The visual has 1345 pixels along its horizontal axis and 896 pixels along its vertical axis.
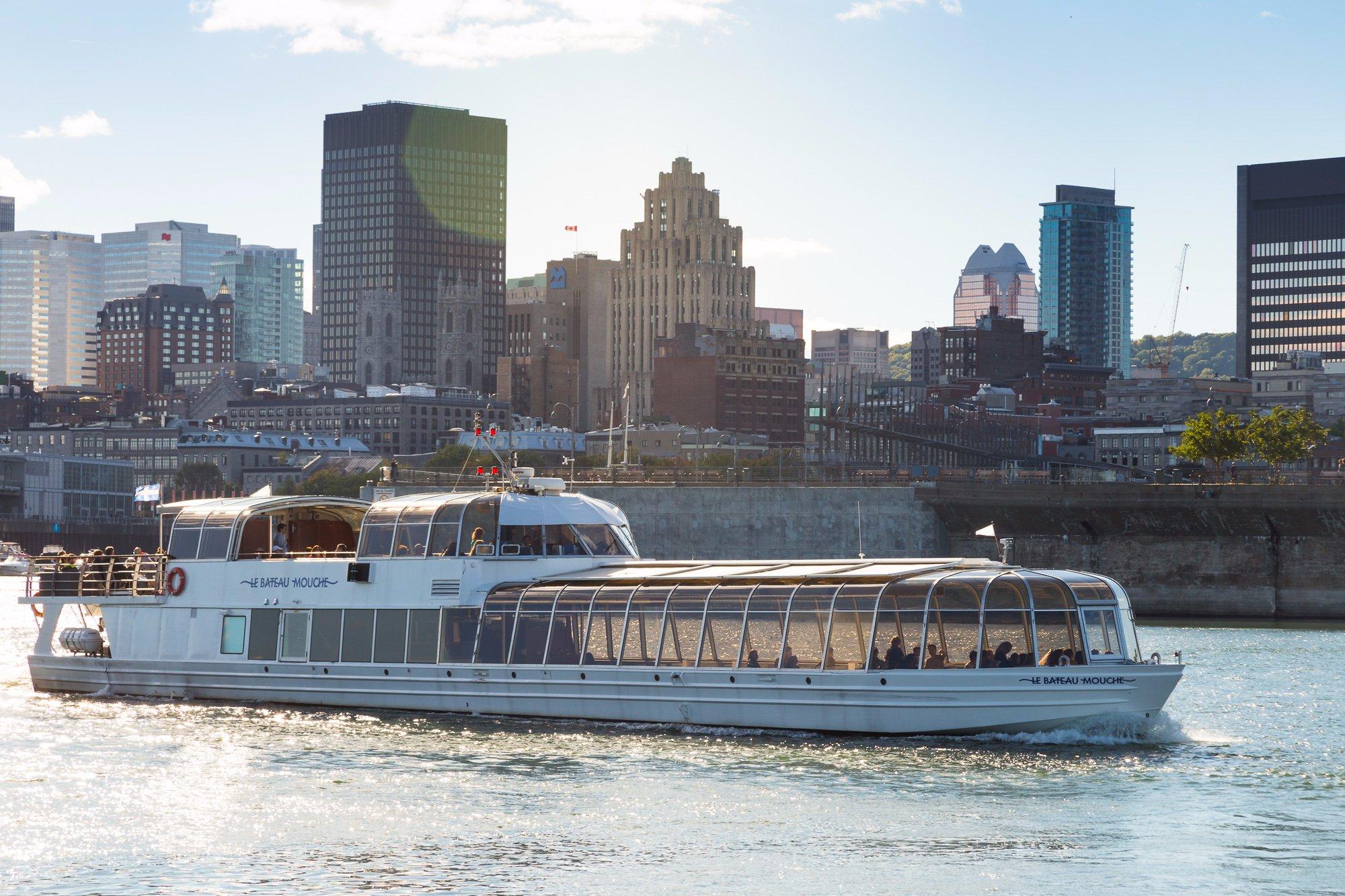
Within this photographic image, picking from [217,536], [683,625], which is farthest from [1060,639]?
[217,536]

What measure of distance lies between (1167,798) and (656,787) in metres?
10.1

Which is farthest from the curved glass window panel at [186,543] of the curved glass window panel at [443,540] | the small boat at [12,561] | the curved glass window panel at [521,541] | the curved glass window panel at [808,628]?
the small boat at [12,561]

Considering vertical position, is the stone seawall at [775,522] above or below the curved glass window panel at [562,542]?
below

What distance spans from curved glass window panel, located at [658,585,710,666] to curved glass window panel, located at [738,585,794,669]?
50.3 inches

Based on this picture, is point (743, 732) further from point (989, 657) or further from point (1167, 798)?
point (1167, 798)

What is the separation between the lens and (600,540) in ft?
166

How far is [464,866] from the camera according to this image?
32500mm

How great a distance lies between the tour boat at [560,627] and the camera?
4162cm

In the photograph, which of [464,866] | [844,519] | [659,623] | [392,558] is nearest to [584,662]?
[659,623]

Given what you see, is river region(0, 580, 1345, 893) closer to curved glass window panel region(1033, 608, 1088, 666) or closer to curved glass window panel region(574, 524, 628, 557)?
curved glass window panel region(1033, 608, 1088, 666)

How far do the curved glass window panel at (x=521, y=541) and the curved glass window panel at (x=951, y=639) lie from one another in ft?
38.7

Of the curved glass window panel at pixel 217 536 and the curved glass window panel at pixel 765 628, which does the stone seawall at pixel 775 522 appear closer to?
the curved glass window panel at pixel 217 536

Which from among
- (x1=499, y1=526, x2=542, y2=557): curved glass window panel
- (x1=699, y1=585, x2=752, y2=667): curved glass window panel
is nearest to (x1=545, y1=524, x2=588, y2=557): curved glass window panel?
(x1=499, y1=526, x2=542, y2=557): curved glass window panel

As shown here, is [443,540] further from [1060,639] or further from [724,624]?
[1060,639]
